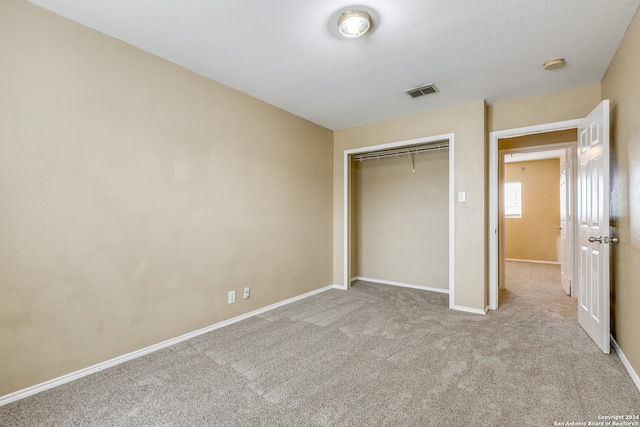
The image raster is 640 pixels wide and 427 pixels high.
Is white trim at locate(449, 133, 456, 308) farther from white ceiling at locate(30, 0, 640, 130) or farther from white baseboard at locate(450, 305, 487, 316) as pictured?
white ceiling at locate(30, 0, 640, 130)

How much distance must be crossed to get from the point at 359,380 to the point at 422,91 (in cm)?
281

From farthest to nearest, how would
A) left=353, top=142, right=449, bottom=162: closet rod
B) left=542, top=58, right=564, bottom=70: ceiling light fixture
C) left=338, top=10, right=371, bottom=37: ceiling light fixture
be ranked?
left=353, top=142, right=449, bottom=162: closet rod < left=542, top=58, right=564, bottom=70: ceiling light fixture < left=338, top=10, right=371, bottom=37: ceiling light fixture

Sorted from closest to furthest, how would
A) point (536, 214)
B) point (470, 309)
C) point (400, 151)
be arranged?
point (470, 309) → point (400, 151) → point (536, 214)

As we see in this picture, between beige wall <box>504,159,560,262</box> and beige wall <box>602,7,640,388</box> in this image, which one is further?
beige wall <box>504,159,560,262</box>

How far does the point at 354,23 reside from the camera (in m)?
1.97

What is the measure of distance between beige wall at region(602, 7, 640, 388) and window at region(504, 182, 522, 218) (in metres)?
5.26

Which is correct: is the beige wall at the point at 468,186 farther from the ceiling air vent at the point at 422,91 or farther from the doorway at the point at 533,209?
the doorway at the point at 533,209

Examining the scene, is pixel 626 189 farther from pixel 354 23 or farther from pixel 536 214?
pixel 536 214

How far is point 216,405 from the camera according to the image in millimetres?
1741

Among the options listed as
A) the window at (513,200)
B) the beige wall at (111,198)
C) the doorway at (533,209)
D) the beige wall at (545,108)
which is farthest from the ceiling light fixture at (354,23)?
the window at (513,200)

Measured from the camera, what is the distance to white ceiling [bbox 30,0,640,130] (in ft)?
6.18

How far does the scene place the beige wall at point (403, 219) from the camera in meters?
4.33

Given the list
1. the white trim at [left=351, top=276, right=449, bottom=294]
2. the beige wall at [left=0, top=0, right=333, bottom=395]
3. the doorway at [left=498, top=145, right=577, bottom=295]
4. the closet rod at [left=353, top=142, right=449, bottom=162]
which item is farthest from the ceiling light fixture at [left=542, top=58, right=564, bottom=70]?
the doorway at [left=498, top=145, right=577, bottom=295]

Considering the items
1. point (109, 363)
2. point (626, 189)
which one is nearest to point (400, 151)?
point (626, 189)
